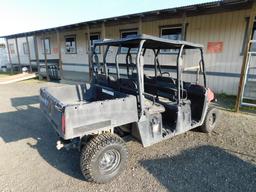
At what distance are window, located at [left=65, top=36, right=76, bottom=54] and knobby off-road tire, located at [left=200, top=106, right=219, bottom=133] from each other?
443 inches

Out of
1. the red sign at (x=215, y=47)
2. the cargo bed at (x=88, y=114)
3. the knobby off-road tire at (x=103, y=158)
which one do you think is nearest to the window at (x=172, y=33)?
the red sign at (x=215, y=47)

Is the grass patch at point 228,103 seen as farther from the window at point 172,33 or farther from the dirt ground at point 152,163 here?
the window at point 172,33

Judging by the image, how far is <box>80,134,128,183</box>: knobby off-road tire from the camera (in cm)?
251

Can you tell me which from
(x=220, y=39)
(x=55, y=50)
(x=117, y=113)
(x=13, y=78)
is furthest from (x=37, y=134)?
(x=55, y=50)

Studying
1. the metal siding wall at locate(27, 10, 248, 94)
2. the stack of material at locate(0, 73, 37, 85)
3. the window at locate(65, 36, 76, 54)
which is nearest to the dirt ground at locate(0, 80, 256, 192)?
the metal siding wall at locate(27, 10, 248, 94)

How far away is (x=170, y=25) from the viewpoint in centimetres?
837

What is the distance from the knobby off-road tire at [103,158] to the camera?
2.51 meters

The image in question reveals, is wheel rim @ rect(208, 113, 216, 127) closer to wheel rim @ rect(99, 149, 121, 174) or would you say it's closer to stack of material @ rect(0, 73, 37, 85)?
wheel rim @ rect(99, 149, 121, 174)

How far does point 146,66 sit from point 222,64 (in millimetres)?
3267

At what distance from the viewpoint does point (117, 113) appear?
2617mm

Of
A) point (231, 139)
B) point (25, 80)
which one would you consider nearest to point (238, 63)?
point (231, 139)

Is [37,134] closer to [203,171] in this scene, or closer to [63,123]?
[63,123]

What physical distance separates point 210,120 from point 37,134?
393 centimetres

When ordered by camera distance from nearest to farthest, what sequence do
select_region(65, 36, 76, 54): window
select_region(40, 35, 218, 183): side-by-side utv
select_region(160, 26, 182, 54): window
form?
select_region(40, 35, 218, 183): side-by-side utv < select_region(160, 26, 182, 54): window < select_region(65, 36, 76, 54): window
